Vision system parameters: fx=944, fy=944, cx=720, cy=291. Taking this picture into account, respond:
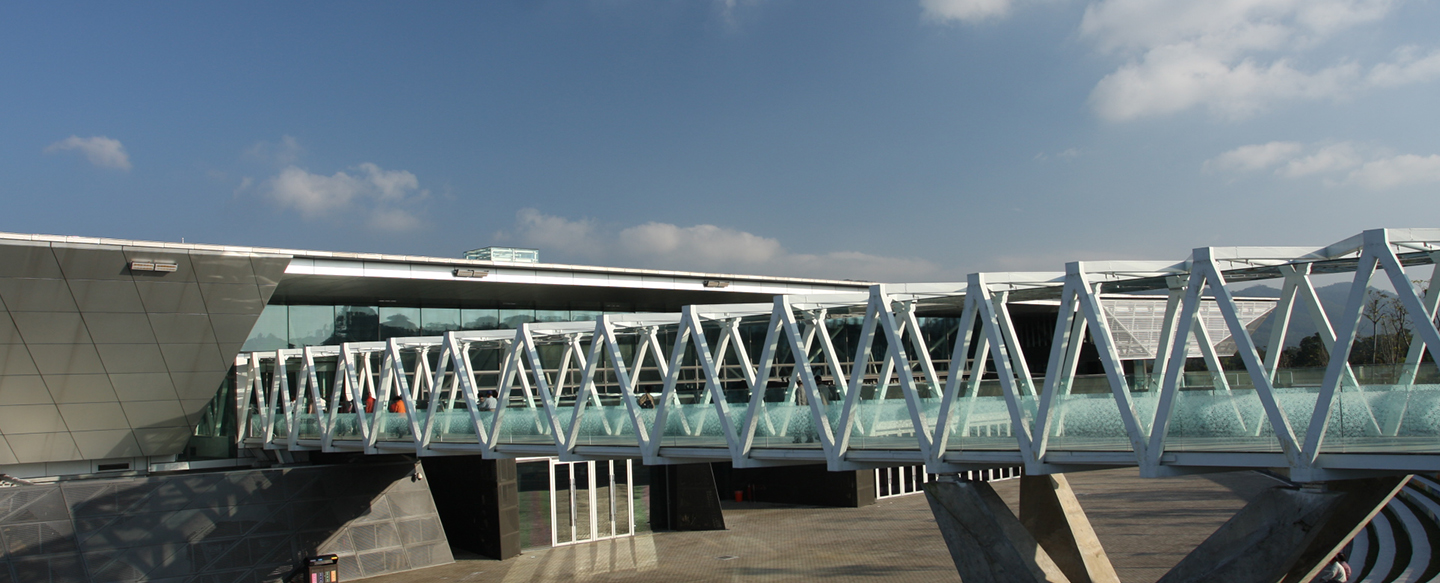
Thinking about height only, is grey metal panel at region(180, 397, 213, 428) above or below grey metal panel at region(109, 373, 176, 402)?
below

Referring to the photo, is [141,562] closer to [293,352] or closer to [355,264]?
[293,352]

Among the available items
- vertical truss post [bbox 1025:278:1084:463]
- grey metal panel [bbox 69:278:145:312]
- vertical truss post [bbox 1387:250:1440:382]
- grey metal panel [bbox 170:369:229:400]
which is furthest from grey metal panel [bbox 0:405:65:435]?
vertical truss post [bbox 1387:250:1440:382]

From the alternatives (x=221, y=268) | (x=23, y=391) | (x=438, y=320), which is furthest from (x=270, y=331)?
(x=221, y=268)

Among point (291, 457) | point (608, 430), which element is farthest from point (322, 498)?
point (608, 430)

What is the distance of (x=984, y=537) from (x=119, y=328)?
68.5 feet

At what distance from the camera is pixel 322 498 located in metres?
25.9

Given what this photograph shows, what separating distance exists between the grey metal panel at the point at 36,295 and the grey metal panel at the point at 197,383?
13.1 ft

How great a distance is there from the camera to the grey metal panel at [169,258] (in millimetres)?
21344

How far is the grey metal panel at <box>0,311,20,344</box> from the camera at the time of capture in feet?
69.8

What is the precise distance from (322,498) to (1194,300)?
23056mm

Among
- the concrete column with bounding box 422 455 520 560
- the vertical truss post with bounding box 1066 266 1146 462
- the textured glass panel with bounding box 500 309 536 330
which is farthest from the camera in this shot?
the textured glass panel with bounding box 500 309 536 330

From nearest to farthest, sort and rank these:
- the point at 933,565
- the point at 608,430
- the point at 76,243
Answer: the point at 608,430, the point at 76,243, the point at 933,565

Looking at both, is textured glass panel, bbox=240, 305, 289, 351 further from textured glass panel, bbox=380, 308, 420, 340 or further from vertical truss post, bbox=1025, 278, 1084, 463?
vertical truss post, bbox=1025, 278, 1084, 463

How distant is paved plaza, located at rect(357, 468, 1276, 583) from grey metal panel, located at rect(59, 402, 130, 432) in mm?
8285
